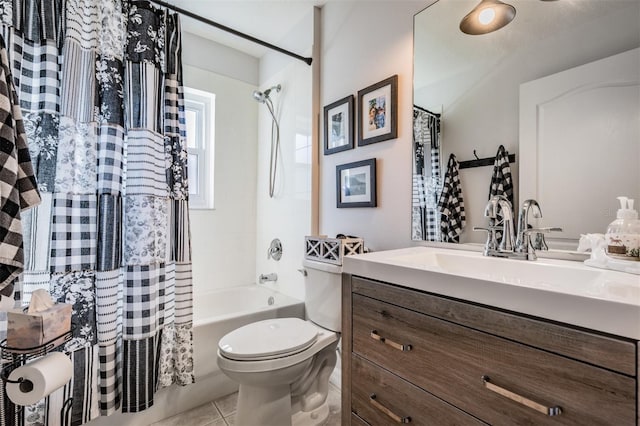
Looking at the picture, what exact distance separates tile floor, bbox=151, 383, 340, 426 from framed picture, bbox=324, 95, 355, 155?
1.52 meters

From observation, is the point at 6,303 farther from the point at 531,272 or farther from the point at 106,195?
the point at 531,272

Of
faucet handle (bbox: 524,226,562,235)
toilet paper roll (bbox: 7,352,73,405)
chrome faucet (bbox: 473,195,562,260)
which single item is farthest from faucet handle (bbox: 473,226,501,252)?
toilet paper roll (bbox: 7,352,73,405)

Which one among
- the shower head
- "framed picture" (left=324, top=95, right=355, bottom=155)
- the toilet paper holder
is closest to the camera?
the toilet paper holder

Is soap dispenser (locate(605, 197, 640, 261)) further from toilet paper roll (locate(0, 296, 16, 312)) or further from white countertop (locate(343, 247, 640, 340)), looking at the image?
toilet paper roll (locate(0, 296, 16, 312))

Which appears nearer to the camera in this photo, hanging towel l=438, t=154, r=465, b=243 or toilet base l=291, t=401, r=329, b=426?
hanging towel l=438, t=154, r=465, b=243

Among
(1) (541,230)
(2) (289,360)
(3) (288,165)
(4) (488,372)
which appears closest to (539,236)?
(1) (541,230)

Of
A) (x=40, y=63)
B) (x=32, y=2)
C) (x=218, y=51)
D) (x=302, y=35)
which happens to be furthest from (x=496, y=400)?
(x=218, y=51)

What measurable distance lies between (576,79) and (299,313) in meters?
1.88

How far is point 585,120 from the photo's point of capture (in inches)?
40.0

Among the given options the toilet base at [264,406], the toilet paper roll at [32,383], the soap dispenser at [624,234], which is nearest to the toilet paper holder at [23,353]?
the toilet paper roll at [32,383]

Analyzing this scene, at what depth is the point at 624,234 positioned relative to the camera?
2.86 ft

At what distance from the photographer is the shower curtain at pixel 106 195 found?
1279mm

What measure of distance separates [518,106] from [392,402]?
1.18 m

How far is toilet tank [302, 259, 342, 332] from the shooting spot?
4.99 ft
